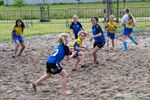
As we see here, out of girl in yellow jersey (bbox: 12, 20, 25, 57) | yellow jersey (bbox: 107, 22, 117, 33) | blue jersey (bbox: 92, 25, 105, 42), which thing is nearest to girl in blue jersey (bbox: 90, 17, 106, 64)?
blue jersey (bbox: 92, 25, 105, 42)

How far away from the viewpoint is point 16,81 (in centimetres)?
1207

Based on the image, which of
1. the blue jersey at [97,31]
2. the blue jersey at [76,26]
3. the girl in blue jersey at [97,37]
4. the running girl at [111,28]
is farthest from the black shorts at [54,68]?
the running girl at [111,28]

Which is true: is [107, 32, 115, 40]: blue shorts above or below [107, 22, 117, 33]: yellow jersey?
below

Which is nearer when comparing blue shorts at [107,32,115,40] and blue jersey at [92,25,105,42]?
blue jersey at [92,25,105,42]

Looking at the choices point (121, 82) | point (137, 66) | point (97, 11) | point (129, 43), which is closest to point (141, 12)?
point (97, 11)

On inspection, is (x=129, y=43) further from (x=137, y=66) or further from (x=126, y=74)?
(x=126, y=74)

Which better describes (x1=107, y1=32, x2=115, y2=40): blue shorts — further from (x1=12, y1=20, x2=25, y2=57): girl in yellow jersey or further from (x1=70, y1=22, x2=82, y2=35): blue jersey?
(x1=12, y1=20, x2=25, y2=57): girl in yellow jersey

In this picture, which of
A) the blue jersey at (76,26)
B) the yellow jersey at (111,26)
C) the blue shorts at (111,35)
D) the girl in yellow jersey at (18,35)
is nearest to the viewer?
the girl in yellow jersey at (18,35)

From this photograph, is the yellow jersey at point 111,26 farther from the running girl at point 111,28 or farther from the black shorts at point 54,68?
the black shorts at point 54,68

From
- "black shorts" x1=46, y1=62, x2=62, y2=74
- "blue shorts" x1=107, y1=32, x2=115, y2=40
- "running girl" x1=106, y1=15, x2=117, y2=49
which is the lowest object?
"black shorts" x1=46, y1=62, x2=62, y2=74

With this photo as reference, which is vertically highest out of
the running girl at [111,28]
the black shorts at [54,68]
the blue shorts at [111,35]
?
the running girl at [111,28]

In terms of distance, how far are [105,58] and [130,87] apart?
5112mm

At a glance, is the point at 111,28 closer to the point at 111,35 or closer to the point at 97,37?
the point at 111,35

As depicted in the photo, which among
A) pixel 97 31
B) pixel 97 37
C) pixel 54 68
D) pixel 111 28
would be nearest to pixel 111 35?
pixel 111 28
